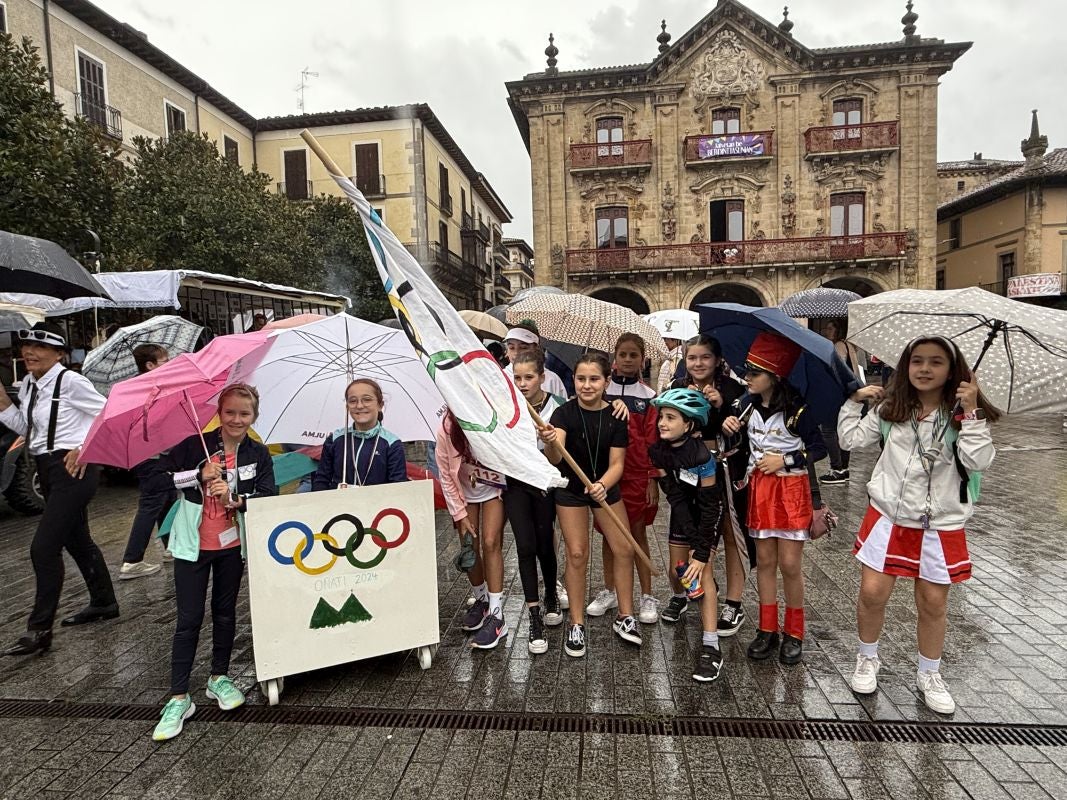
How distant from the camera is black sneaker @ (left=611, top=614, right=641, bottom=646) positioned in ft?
12.3

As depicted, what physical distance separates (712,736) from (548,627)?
1.38 m

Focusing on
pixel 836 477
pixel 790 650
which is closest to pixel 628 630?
pixel 790 650

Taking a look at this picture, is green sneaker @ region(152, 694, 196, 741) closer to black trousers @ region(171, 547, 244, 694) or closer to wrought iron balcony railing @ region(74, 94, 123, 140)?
black trousers @ region(171, 547, 244, 694)

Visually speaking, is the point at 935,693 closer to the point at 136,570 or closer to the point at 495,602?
the point at 495,602

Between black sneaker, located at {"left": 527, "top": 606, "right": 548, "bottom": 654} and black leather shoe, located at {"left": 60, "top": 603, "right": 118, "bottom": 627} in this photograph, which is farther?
black leather shoe, located at {"left": 60, "top": 603, "right": 118, "bottom": 627}

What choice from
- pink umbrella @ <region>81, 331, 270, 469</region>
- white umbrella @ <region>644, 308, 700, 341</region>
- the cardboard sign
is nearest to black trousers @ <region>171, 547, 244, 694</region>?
the cardboard sign

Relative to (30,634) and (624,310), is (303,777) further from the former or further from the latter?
(624,310)

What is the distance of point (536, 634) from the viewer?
A: 3785mm

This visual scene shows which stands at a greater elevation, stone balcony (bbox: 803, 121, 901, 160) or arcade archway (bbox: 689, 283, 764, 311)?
stone balcony (bbox: 803, 121, 901, 160)

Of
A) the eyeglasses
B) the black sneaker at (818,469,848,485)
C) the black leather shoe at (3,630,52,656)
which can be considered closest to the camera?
the black leather shoe at (3,630,52,656)

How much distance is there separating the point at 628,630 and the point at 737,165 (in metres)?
26.9

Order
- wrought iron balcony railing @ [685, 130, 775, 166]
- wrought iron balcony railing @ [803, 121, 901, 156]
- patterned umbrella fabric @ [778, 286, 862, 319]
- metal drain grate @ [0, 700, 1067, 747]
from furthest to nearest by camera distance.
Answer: wrought iron balcony railing @ [685, 130, 775, 166], wrought iron balcony railing @ [803, 121, 901, 156], patterned umbrella fabric @ [778, 286, 862, 319], metal drain grate @ [0, 700, 1067, 747]

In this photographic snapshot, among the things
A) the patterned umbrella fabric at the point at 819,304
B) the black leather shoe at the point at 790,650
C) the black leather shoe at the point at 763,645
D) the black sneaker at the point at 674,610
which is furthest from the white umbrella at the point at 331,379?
the patterned umbrella fabric at the point at 819,304

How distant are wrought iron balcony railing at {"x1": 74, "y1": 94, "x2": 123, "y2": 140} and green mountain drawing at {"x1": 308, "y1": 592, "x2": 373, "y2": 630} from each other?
22245 millimetres
